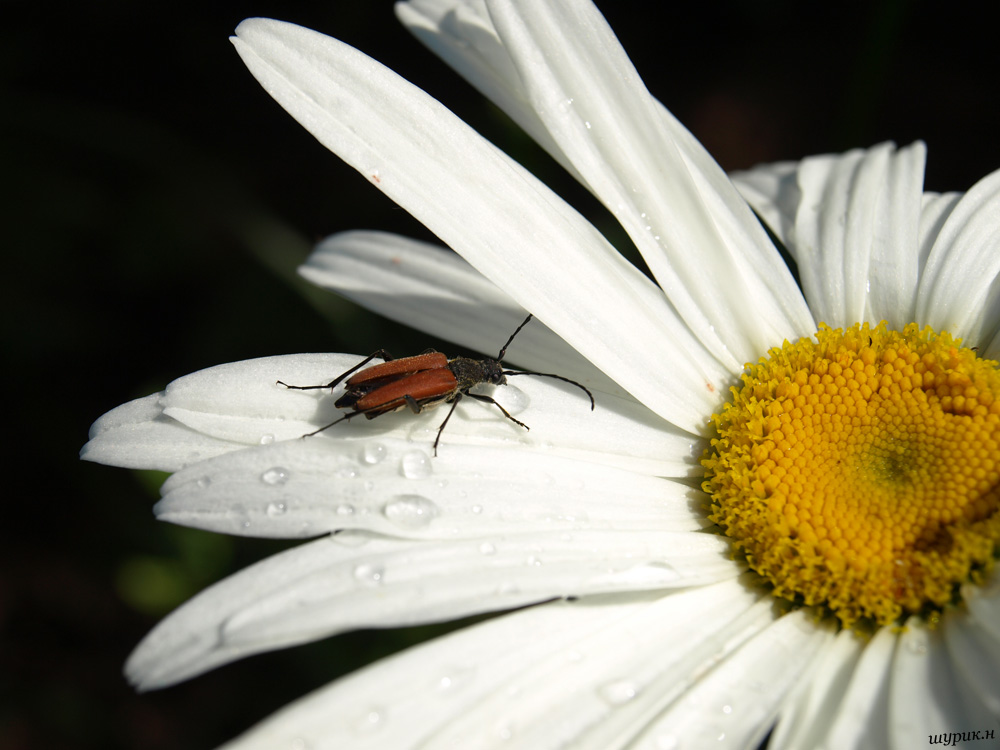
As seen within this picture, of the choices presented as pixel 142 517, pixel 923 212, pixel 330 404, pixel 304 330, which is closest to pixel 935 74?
pixel 923 212

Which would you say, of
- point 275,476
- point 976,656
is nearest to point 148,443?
point 275,476

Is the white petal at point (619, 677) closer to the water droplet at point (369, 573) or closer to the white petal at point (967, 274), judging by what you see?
the water droplet at point (369, 573)

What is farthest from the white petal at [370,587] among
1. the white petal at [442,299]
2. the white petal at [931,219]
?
the white petal at [931,219]

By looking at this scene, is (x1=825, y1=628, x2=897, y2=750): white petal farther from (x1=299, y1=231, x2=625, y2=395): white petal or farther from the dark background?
the dark background

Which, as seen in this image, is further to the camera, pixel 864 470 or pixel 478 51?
pixel 478 51

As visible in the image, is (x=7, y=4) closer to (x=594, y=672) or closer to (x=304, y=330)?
(x=304, y=330)

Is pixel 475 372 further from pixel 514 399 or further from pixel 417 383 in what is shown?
pixel 417 383

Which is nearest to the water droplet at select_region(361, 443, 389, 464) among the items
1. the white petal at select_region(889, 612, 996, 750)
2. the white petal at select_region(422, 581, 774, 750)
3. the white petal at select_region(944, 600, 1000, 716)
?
the white petal at select_region(422, 581, 774, 750)
